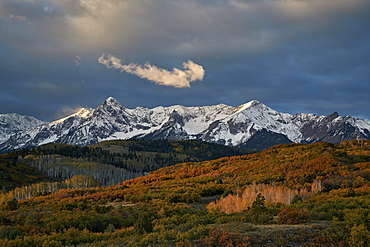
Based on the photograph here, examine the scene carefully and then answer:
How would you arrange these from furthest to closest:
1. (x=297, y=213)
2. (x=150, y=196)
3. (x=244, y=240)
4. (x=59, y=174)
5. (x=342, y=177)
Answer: (x=59, y=174) → (x=150, y=196) → (x=342, y=177) → (x=297, y=213) → (x=244, y=240)

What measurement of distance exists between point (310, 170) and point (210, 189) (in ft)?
50.1

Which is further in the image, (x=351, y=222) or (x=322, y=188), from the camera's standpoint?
(x=322, y=188)

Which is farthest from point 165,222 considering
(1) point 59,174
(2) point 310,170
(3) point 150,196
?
(1) point 59,174

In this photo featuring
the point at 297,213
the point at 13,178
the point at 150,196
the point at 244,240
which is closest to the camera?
the point at 244,240

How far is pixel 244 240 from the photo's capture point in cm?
1388

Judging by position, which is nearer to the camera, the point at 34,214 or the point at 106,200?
the point at 34,214

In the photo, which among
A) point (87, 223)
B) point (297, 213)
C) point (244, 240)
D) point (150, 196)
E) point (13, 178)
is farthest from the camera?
point (13, 178)

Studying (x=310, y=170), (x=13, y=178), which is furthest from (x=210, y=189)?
(x=13, y=178)

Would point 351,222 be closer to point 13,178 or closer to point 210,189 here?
point 210,189

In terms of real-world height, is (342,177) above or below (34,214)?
above

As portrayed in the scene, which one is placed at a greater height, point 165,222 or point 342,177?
point 342,177

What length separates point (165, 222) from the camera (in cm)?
2259

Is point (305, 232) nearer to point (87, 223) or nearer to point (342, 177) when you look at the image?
point (87, 223)

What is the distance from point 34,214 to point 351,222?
2583 centimetres
